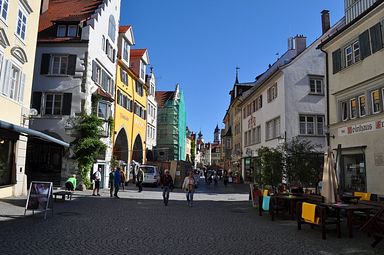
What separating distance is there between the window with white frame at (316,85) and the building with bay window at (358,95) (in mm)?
8754

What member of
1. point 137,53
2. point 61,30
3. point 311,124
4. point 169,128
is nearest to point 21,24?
point 61,30

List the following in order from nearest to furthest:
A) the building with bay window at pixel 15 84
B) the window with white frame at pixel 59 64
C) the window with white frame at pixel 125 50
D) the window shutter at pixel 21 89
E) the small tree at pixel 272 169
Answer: the building with bay window at pixel 15 84 < the small tree at pixel 272 169 < the window shutter at pixel 21 89 < the window with white frame at pixel 59 64 < the window with white frame at pixel 125 50

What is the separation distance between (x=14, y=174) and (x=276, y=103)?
21.2 metres

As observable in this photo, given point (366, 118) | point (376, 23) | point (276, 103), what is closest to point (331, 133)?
point (366, 118)

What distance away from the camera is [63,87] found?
88.7 feet

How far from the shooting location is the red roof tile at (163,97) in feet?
213

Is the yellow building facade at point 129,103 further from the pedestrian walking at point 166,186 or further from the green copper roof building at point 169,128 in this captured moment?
the pedestrian walking at point 166,186

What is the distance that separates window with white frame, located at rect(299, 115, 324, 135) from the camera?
29.1 meters

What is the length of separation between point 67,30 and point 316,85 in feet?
67.6

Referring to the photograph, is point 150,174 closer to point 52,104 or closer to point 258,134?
point 258,134

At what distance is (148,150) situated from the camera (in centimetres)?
5100

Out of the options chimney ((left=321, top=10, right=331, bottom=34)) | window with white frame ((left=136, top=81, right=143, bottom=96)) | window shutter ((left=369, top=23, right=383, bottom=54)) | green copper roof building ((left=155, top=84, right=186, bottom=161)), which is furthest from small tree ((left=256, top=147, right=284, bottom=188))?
green copper roof building ((left=155, top=84, right=186, bottom=161))

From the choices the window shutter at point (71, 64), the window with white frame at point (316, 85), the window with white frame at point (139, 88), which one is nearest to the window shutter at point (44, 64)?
the window shutter at point (71, 64)

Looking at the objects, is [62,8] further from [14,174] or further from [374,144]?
[374,144]
